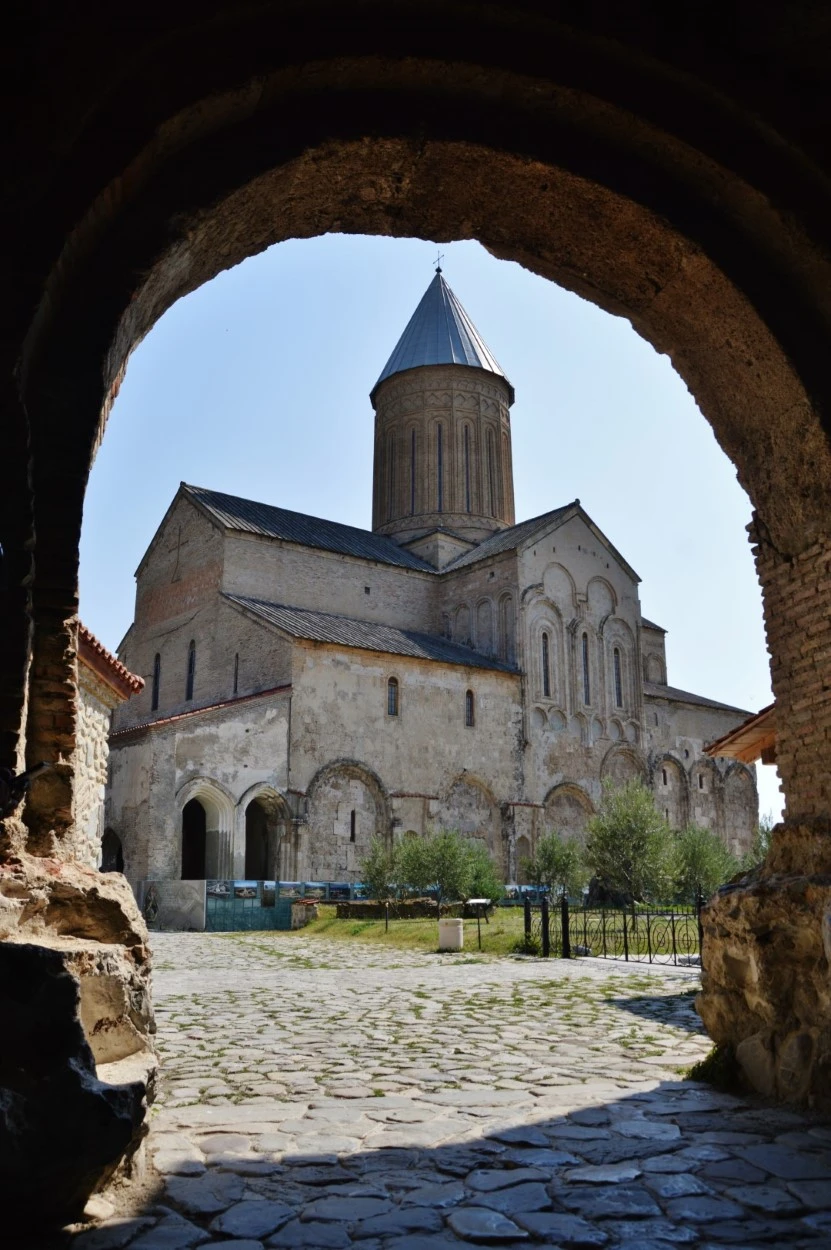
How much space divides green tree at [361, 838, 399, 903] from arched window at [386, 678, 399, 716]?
4.99 m

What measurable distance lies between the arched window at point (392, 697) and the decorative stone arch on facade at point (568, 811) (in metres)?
5.71

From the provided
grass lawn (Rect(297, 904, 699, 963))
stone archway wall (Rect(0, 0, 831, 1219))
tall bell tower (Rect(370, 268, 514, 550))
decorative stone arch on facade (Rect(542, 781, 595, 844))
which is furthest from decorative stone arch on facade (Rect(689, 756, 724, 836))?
stone archway wall (Rect(0, 0, 831, 1219))

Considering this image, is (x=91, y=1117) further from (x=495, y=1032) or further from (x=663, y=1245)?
(x=495, y=1032)

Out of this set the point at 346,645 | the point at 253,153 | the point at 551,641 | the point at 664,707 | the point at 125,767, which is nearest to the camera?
the point at 253,153

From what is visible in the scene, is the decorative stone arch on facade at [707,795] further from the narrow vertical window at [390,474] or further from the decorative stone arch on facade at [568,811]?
the narrow vertical window at [390,474]

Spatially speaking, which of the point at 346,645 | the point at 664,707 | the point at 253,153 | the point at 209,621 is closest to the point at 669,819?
the point at 664,707

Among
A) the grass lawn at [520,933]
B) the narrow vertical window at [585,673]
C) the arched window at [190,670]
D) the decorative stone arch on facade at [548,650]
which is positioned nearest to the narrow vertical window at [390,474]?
the decorative stone arch on facade at [548,650]

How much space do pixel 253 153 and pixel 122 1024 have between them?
3.63m

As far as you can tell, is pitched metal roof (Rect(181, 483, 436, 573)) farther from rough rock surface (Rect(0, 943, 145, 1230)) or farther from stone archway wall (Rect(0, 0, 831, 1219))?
rough rock surface (Rect(0, 943, 145, 1230))

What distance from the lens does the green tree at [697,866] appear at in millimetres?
24000

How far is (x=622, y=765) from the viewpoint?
3195 centimetres

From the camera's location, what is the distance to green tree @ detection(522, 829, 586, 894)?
24.4 metres

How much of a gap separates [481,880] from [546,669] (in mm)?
9655

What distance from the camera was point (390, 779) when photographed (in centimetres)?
2609
